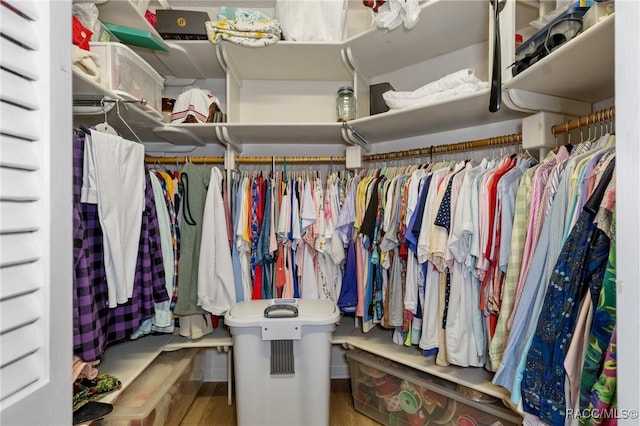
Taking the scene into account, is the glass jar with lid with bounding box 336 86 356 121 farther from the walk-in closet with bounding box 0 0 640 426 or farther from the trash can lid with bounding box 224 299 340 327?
the trash can lid with bounding box 224 299 340 327

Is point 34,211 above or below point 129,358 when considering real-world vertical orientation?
above

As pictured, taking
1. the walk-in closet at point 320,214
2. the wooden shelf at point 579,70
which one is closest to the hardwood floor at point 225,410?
the walk-in closet at point 320,214

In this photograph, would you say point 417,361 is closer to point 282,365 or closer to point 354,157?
point 282,365

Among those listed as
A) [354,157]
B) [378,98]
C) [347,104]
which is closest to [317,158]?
[354,157]

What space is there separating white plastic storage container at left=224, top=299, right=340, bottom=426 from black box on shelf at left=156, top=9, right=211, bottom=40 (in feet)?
4.86

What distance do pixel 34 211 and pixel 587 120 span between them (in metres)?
1.45

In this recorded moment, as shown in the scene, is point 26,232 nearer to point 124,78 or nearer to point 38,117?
point 38,117

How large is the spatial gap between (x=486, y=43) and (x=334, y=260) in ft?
4.59

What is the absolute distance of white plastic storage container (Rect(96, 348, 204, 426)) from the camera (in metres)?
1.38

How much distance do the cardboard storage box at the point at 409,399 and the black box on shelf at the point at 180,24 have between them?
1.95 m

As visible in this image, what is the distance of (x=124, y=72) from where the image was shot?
1.44m

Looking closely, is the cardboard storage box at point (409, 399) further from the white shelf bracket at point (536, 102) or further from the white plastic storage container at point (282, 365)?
the white shelf bracket at point (536, 102)

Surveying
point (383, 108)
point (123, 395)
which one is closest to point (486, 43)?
point (383, 108)

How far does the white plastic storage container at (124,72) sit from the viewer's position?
1.35 metres
